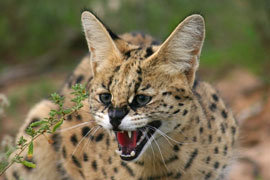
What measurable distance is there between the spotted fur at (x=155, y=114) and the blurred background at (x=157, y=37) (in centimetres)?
285

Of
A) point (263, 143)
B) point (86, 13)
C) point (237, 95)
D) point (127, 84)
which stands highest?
point (86, 13)

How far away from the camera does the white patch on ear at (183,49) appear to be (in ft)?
12.6

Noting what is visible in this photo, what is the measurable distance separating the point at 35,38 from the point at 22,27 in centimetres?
31

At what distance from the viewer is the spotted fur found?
3.73 m

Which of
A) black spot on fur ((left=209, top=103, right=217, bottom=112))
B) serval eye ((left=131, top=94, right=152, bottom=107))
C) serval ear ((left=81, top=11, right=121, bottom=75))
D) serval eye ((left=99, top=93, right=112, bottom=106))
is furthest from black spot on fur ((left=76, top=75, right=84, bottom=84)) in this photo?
serval eye ((left=131, top=94, right=152, bottom=107))

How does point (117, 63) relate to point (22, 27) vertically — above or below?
below

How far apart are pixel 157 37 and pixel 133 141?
14.9ft

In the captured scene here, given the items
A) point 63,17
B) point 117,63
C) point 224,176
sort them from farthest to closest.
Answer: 1. point 63,17
2. point 224,176
3. point 117,63

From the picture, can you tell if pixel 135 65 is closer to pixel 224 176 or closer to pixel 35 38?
pixel 224 176

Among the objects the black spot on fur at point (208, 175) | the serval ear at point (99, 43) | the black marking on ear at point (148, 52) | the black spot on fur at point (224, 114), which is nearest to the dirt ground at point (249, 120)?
the black spot on fur at point (224, 114)

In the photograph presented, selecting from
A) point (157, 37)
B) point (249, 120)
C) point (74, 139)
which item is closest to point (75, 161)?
point (74, 139)

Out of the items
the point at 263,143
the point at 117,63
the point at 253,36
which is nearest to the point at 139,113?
the point at 117,63

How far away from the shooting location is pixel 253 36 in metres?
9.13

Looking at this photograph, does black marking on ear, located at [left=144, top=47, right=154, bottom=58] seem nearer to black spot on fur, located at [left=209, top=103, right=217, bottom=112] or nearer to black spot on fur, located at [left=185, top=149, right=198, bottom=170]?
black spot on fur, located at [left=185, top=149, right=198, bottom=170]
